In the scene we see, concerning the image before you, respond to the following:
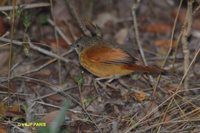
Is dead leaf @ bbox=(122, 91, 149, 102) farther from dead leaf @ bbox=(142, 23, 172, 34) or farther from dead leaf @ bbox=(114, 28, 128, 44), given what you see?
dead leaf @ bbox=(142, 23, 172, 34)

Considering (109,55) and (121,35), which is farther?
(121,35)

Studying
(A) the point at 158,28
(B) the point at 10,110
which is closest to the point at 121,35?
(A) the point at 158,28

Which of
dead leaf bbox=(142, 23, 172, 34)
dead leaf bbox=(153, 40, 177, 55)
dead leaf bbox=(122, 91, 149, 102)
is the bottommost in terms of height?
dead leaf bbox=(122, 91, 149, 102)

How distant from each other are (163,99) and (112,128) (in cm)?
80

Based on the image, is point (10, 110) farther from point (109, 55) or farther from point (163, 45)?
point (163, 45)

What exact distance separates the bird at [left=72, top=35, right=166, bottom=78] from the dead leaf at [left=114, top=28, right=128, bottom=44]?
1292 millimetres

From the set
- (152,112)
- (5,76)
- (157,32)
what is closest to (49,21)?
(5,76)

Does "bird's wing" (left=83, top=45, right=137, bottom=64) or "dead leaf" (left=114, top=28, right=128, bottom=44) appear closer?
"bird's wing" (left=83, top=45, right=137, bottom=64)

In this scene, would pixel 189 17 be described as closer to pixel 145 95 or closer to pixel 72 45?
pixel 145 95

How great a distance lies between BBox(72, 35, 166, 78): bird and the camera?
17.6 ft

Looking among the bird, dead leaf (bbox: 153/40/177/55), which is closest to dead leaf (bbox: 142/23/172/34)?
dead leaf (bbox: 153/40/177/55)

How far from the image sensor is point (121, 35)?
23.1 feet

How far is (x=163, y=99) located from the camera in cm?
539

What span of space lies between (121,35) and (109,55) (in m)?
1.68
